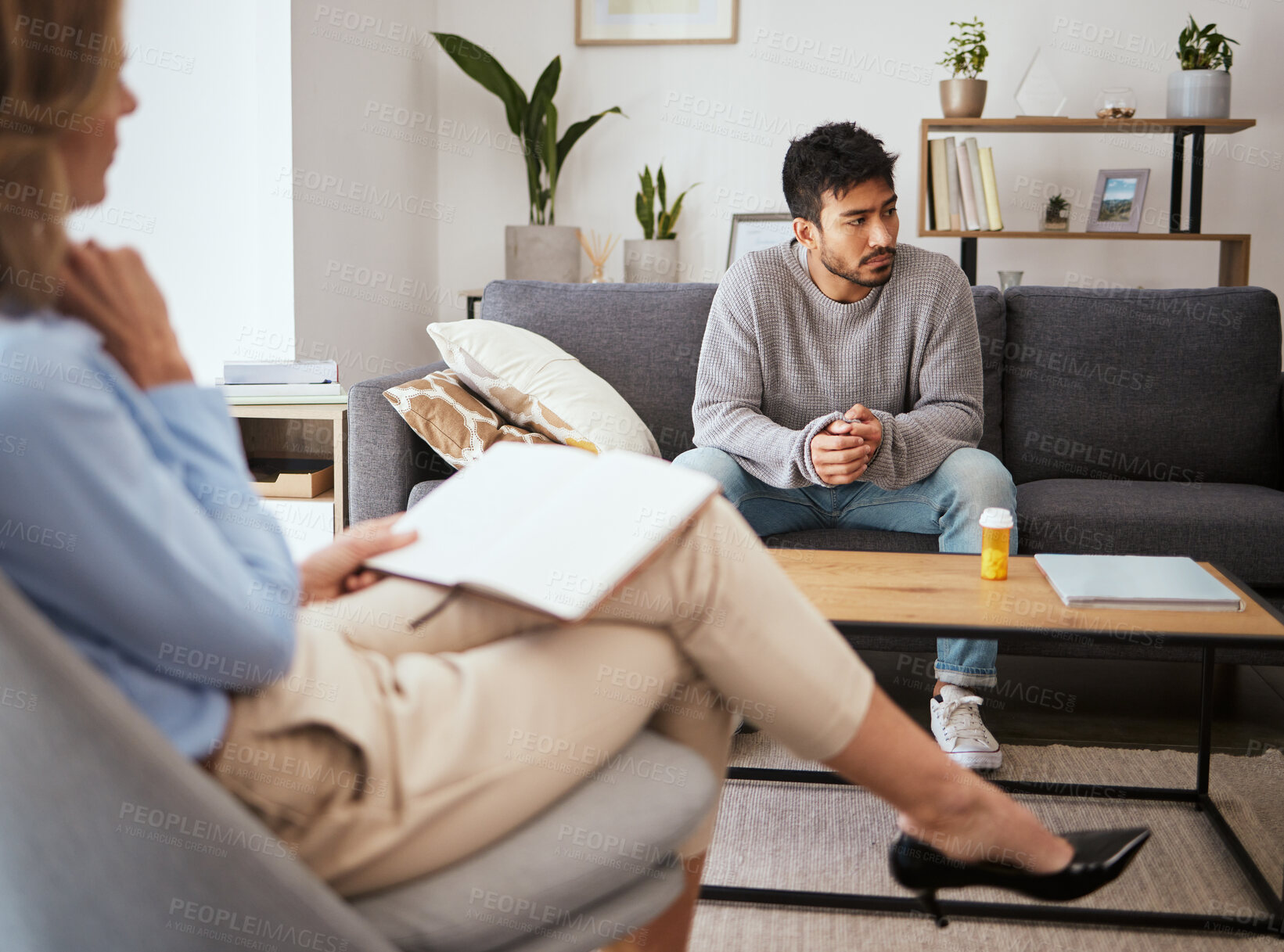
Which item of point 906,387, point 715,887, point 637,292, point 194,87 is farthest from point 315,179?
point 715,887

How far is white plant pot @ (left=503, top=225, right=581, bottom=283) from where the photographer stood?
3670 millimetres

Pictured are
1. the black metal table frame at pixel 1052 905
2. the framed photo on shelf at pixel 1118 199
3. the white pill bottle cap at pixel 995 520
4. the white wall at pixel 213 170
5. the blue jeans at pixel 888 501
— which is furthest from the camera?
the framed photo on shelf at pixel 1118 199

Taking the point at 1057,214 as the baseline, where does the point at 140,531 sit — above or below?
below

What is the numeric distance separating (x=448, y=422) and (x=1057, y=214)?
93.6 inches

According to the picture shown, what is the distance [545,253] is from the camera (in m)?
3.68

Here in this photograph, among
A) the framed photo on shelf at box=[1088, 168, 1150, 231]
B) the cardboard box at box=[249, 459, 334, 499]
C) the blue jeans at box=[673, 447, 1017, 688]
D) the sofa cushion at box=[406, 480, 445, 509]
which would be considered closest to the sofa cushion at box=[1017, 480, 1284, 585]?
the blue jeans at box=[673, 447, 1017, 688]

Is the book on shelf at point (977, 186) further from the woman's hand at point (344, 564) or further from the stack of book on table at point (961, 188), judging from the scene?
the woman's hand at point (344, 564)

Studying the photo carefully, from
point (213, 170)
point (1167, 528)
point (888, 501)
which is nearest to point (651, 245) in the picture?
point (213, 170)

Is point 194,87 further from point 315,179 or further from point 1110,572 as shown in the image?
point 1110,572

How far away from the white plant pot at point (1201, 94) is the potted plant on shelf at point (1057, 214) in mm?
388

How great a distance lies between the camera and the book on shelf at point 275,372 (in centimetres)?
223

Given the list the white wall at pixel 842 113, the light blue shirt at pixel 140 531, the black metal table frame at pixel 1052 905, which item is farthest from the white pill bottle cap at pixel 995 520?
the white wall at pixel 842 113

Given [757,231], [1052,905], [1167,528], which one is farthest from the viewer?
[757,231]

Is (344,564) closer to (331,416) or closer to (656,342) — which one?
(331,416)
